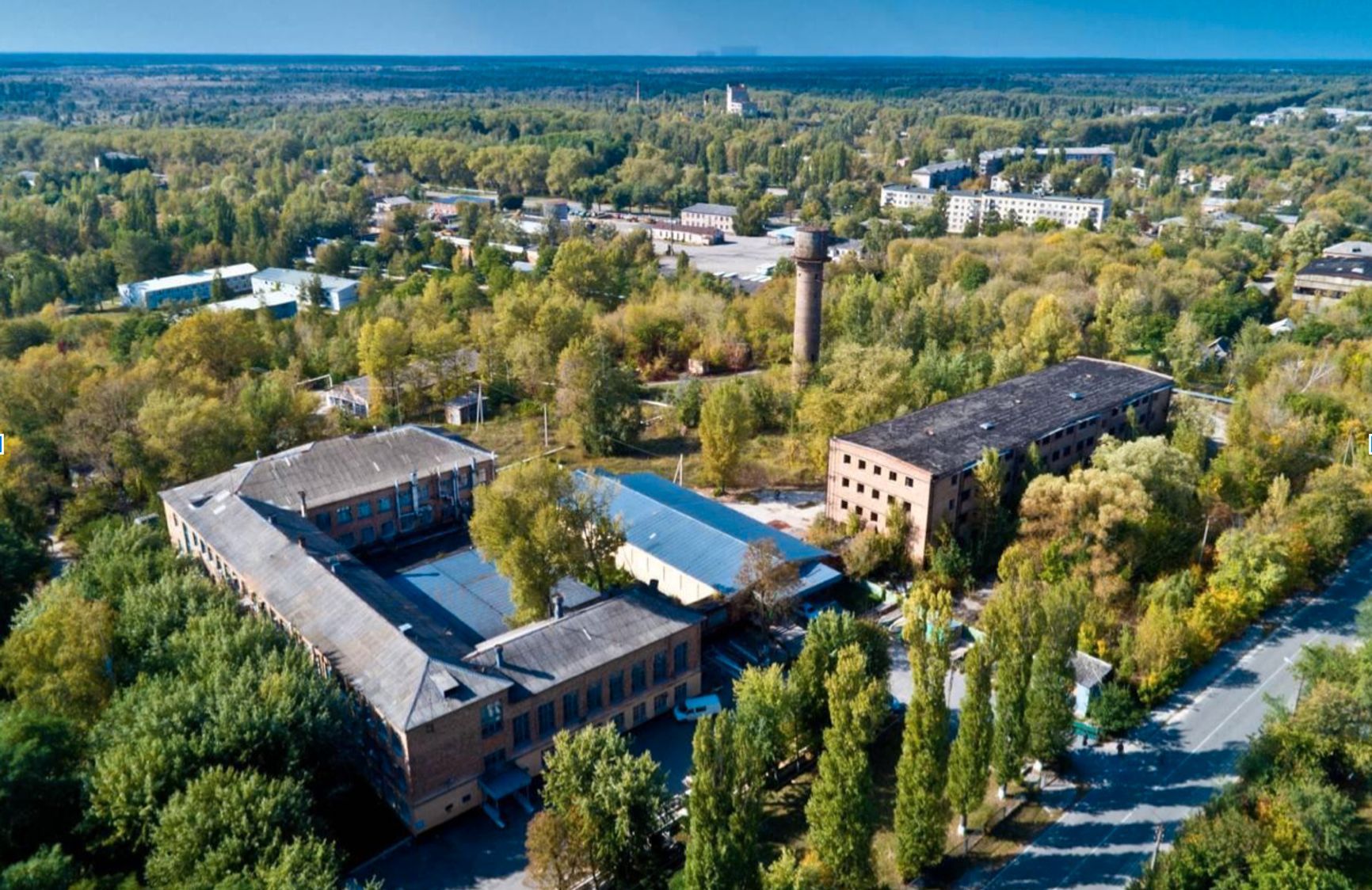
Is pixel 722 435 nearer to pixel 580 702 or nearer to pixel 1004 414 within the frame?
pixel 1004 414

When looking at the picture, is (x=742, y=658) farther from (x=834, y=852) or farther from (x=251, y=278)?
(x=251, y=278)

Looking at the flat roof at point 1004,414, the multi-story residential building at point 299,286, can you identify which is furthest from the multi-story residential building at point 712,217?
the flat roof at point 1004,414

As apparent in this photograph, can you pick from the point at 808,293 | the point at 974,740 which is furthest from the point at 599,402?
the point at 974,740

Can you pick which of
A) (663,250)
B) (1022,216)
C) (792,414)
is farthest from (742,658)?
(1022,216)

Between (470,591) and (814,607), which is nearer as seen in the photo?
(470,591)

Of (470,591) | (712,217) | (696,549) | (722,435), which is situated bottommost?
(470,591)

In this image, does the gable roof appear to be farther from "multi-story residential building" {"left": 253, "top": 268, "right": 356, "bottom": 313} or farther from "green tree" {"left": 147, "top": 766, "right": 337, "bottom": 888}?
"multi-story residential building" {"left": 253, "top": 268, "right": 356, "bottom": 313}
